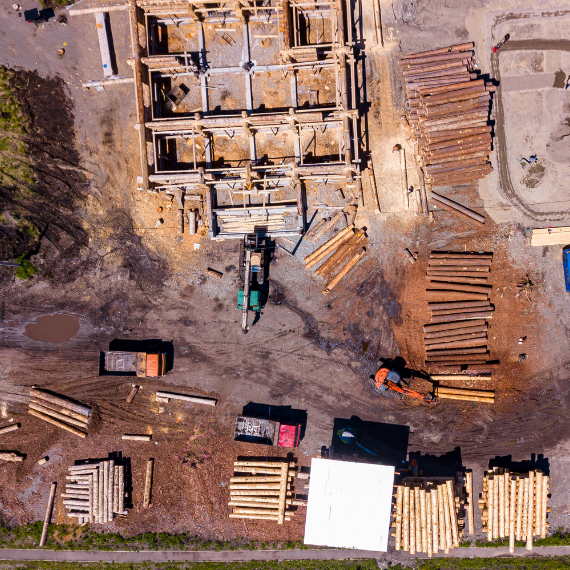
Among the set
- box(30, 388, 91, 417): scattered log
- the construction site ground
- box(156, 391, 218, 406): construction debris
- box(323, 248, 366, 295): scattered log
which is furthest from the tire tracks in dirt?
box(30, 388, 91, 417): scattered log

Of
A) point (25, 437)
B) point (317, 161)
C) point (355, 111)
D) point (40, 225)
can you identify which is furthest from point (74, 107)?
point (25, 437)

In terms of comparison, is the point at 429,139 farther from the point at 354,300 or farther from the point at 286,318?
the point at 286,318

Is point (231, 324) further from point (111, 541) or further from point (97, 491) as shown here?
point (111, 541)

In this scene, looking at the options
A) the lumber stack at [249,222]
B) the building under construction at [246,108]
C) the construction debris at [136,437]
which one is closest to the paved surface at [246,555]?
the construction debris at [136,437]

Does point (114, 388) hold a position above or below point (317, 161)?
below

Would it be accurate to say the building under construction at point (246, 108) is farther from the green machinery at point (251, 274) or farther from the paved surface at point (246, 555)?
the paved surface at point (246, 555)

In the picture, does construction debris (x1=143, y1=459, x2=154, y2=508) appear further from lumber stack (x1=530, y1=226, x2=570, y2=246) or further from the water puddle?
lumber stack (x1=530, y1=226, x2=570, y2=246)
